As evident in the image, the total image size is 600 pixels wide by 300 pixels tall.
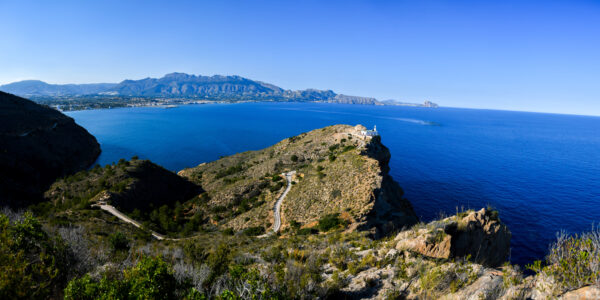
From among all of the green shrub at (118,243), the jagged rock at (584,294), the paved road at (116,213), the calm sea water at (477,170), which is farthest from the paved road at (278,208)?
the calm sea water at (477,170)

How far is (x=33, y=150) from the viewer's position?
6581 centimetres

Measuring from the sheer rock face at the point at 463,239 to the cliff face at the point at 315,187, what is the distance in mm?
10732

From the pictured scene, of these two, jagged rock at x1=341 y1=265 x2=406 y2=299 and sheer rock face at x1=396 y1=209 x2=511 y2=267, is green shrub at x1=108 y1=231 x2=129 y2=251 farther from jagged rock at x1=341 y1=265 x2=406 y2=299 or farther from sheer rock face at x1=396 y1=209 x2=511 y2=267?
sheer rock face at x1=396 y1=209 x2=511 y2=267

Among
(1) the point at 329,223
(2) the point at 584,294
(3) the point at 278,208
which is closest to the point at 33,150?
(3) the point at 278,208

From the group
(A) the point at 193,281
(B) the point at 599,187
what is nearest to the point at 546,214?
(B) the point at 599,187

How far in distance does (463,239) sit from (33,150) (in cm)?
9656

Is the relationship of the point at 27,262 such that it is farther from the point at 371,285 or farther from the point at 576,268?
the point at 576,268

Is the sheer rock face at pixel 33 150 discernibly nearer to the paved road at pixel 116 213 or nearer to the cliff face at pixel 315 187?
the paved road at pixel 116 213

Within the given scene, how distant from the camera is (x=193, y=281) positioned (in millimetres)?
10906

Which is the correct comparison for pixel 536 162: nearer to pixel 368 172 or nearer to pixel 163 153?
pixel 368 172

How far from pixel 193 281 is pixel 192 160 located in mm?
90399

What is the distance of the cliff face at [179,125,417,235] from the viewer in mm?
34156

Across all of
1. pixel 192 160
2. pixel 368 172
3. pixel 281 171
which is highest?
pixel 368 172

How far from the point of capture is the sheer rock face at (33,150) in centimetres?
5097
